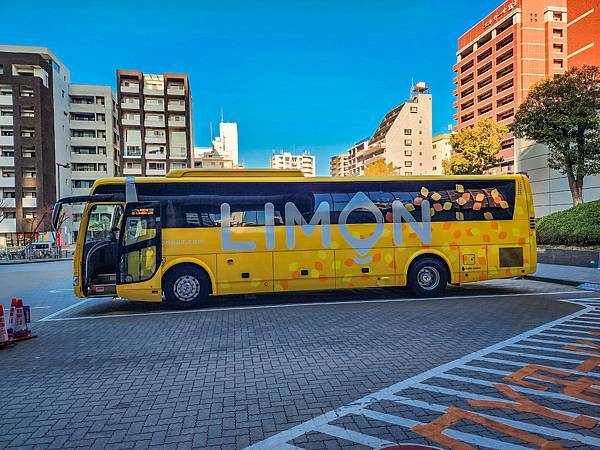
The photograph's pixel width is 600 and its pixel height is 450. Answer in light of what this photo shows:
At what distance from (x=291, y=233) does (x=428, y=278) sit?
3.92 m

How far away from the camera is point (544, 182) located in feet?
A: 77.8

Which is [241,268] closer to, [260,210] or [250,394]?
[260,210]

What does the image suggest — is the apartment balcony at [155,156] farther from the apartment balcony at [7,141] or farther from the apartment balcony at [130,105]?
the apartment balcony at [7,141]

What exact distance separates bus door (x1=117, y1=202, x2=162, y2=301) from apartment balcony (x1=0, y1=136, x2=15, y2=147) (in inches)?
2135

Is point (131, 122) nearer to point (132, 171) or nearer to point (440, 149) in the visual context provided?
point (132, 171)

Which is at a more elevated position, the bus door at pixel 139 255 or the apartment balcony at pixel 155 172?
the apartment balcony at pixel 155 172

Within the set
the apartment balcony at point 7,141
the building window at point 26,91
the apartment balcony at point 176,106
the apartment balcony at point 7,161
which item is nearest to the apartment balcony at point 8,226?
the apartment balcony at point 7,161

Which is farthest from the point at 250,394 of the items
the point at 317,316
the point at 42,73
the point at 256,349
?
the point at 42,73

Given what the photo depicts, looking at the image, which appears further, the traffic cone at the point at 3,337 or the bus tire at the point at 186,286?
the bus tire at the point at 186,286

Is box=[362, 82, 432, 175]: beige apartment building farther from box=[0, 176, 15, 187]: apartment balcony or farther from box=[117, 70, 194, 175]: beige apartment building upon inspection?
box=[0, 176, 15, 187]: apartment balcony

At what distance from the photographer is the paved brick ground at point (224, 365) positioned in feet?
12.3

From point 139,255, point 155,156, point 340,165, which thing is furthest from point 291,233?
point 340,165

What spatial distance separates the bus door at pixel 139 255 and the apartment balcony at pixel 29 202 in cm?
5202

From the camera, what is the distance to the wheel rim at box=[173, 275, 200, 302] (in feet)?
31.9
